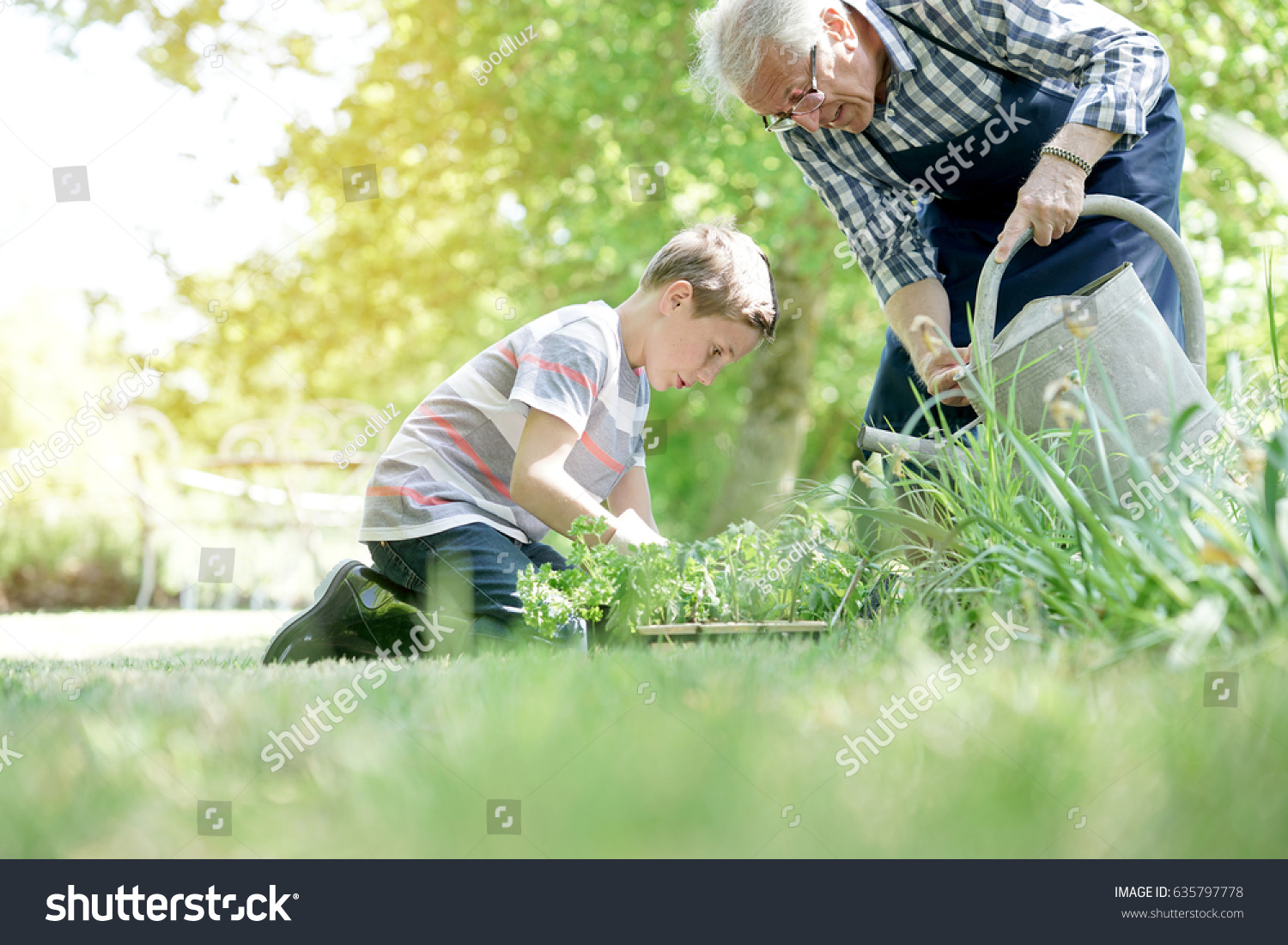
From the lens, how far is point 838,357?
948 cm

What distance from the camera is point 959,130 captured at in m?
2.43

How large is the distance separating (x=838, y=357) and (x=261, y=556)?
5.62m

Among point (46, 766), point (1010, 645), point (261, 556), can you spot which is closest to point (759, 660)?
point (1010, 645)

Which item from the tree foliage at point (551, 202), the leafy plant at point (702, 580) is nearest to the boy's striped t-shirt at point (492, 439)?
the leafy plant at point (702, 580)

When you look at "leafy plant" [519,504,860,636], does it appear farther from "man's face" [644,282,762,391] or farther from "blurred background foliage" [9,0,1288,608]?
"blurred background foliage" [9,0,1288,608]

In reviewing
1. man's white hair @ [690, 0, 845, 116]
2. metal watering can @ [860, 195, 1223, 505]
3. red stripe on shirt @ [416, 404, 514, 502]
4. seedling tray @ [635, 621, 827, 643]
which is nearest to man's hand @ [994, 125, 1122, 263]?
metal watering can @ [860, 195, 1223, 505]

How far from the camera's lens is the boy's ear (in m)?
2.45

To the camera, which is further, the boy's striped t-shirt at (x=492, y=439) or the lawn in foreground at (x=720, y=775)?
the boy's striped t-shirt at (x=492, y=439)

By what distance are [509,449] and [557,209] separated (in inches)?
220

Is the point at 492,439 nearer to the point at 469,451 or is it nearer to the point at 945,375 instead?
the point at 469,451

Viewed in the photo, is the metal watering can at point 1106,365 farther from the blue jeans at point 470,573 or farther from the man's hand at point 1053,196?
the blue jeans at point 470,573

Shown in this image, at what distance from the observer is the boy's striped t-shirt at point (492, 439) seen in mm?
2389

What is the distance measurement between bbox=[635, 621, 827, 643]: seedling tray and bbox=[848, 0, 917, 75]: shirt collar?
1.40m

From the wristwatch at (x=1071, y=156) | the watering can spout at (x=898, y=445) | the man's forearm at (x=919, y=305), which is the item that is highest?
the wristwatch at (x=1071, y=156)
